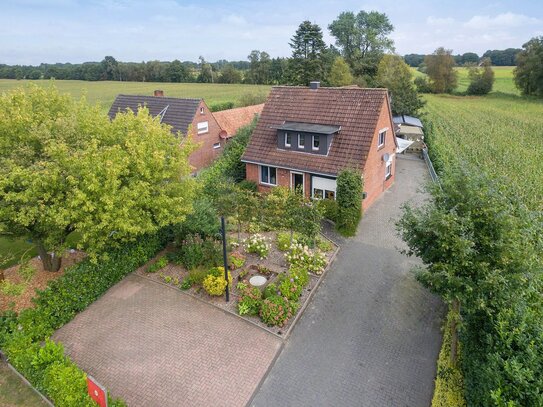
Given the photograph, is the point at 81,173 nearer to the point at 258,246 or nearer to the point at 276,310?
the point at 276,310

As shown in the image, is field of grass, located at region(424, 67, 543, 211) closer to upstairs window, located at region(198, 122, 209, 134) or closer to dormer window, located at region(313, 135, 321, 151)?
dormer window, located at region(313, 135, 321, 151)

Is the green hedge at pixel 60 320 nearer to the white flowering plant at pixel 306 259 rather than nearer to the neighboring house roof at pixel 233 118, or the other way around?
the white flowering plant at pixel 306 259

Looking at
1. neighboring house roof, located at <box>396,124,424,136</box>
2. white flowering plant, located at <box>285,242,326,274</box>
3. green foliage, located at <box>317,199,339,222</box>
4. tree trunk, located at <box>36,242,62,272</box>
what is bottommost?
white flowering plant, located at <box>285,242,326,274</box>

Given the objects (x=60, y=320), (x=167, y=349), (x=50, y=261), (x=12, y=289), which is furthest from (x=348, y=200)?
(x=12, y=289)

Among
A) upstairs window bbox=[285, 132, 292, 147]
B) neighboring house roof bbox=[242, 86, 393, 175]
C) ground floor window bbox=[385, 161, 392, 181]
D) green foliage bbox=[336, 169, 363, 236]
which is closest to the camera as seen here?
green foliage bbox=[336, 169, 363, 236]

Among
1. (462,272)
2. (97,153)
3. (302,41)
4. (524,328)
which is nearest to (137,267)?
(97,153)

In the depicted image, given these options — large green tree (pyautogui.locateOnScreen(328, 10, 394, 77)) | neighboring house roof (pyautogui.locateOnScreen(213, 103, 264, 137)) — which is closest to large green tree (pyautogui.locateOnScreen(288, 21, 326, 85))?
large green tree (pyautogui.locateOnScreen(328, 10, 394, 77))

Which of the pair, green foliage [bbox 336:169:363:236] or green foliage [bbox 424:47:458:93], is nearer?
green foliage [bbox 336:169:363:236]
